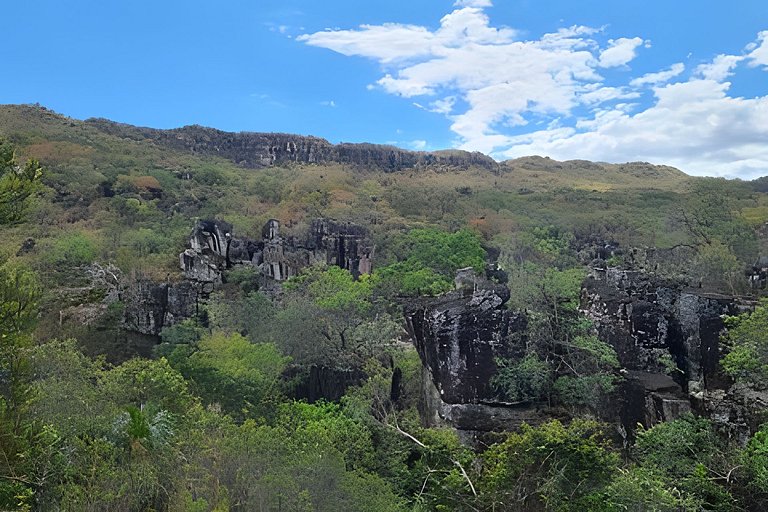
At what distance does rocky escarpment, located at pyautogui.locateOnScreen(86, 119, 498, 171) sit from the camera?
7694 cm

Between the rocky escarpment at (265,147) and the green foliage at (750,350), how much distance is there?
233 ft

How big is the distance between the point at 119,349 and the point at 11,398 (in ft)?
41.5

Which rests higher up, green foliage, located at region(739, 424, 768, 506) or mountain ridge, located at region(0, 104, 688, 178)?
mountain ridge, located at region(0, 104, 688, 178)

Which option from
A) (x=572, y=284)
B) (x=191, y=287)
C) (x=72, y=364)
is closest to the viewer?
(x=72, y=364)

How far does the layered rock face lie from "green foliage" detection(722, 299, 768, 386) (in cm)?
385

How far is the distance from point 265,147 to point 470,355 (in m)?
73.8

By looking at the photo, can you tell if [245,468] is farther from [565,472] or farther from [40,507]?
[565,472]

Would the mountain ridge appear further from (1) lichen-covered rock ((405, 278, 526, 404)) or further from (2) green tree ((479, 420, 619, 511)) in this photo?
(2) green tree ((479, 420, 619, 511))

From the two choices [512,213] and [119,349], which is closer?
[119,349]

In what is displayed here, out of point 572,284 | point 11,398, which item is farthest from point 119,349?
point 572,284

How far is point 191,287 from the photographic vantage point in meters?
25.0

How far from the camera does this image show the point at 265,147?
81812 mm

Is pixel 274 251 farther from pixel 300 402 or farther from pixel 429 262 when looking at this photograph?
pixel 300 402

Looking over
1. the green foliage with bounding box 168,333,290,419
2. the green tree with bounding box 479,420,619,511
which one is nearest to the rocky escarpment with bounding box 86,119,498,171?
the green foliage with bounding box 168,333,290,419
